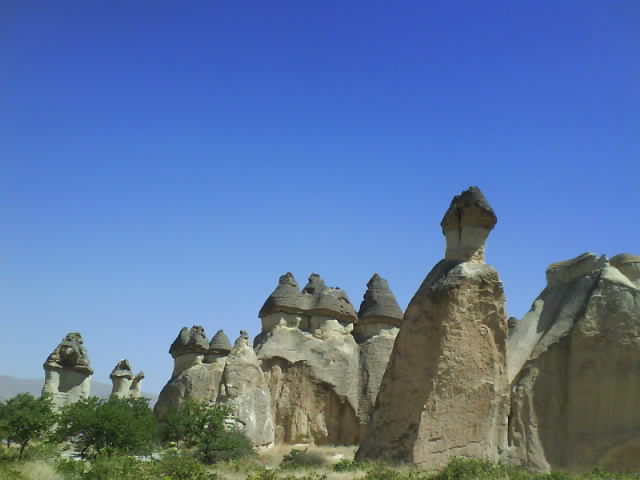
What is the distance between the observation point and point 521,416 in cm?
1609

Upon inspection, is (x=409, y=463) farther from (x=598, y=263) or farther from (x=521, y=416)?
(x=598, y=263)

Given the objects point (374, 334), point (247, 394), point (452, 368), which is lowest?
point (247, 394)

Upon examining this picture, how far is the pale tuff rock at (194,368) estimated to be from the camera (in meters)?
28.0

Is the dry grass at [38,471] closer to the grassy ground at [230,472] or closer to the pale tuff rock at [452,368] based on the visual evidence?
the grassy ground at [230,472]

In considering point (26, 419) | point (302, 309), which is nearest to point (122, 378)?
point (302, 309)

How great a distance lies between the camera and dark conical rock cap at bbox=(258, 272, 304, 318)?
96.7 feet

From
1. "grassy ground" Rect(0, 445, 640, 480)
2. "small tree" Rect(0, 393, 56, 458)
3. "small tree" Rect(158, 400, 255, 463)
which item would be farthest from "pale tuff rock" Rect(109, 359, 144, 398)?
"grassy ground" Rect(0, 445, 640, 480)

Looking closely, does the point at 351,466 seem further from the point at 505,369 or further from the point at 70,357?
the point at 70,357

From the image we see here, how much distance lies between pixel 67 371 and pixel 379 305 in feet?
42.4

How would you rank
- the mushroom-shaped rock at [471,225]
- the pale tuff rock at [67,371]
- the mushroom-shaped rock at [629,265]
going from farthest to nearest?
the pale tuff rock at [67,371]
the mushroom-shaped rock at [629,265]
the mushroom-shaped rock at [471,225]

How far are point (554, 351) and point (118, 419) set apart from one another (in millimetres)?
11010

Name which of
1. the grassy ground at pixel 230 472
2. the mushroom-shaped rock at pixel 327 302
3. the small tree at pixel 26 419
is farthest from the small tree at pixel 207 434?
the mushroom-shaped rock at pixel 327 302

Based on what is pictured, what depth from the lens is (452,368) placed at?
50.8 feet

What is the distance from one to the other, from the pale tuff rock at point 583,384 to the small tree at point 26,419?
1249 centimetres
